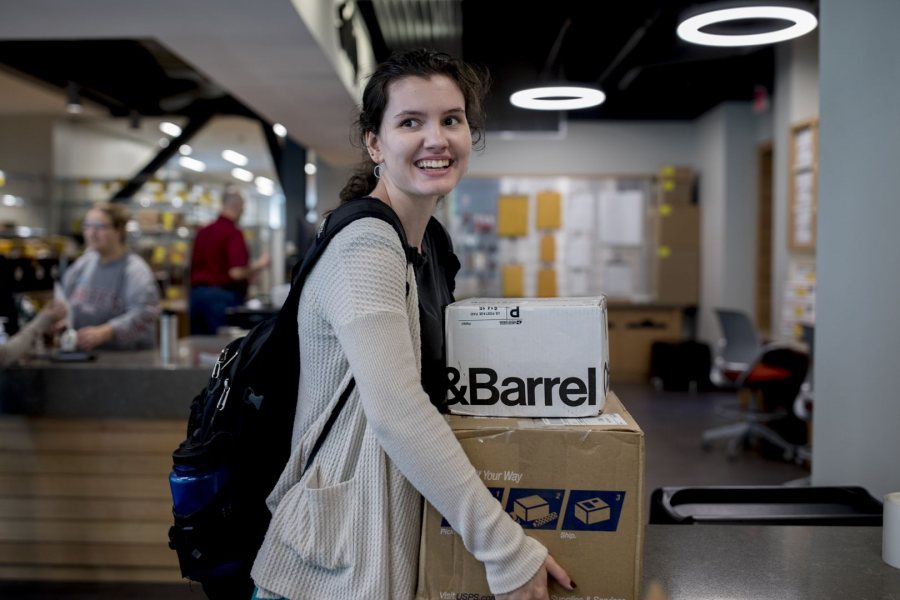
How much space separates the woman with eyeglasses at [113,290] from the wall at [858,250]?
306cm

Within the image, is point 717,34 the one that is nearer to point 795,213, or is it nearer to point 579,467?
point 579,467

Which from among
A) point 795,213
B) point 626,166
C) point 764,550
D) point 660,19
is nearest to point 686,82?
point 626,166

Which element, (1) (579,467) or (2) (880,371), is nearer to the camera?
(1) (579,467)

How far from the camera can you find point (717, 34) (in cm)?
287

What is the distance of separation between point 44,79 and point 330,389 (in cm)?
Answer: 736

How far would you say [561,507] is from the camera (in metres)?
1.31

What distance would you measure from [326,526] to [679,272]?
8992 millimetres

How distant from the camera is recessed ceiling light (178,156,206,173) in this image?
15431 millimetres

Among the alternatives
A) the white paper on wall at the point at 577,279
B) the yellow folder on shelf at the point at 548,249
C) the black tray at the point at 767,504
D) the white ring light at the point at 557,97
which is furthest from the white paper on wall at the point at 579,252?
the black tray at the point at 767,504

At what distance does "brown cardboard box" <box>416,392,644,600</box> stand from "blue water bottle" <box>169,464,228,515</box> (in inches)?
13.9

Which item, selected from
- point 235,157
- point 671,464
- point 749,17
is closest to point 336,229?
point 749,17

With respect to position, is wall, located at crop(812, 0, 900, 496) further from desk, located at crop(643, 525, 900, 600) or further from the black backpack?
the black backpack

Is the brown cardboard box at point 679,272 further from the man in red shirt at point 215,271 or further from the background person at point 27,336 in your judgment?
the background person at point 27,336

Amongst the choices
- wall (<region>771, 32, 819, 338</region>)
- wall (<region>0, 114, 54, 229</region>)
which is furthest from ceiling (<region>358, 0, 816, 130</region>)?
wall (<region>0, 114, 54, 229</region>)
